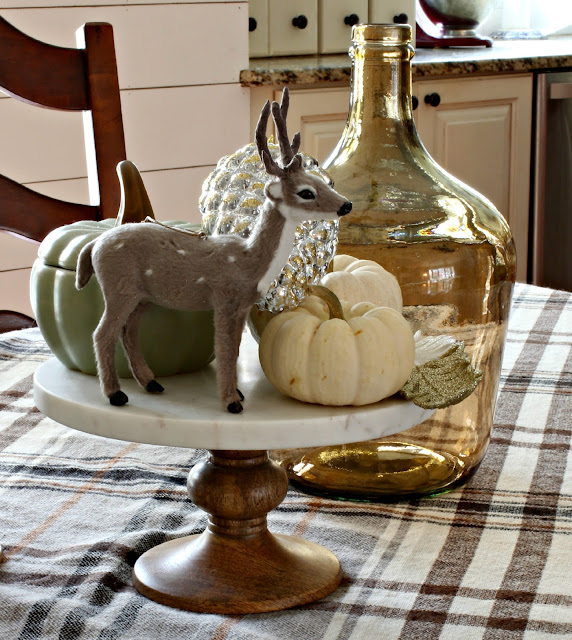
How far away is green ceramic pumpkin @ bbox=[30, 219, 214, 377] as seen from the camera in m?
0.60

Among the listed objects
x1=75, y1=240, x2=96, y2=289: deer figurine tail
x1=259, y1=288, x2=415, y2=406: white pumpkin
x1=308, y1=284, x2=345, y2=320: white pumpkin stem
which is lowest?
x1=259, y1=288, x2=415, y2=406: white pumpkin

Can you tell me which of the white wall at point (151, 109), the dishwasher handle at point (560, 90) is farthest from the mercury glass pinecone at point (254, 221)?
the dishwasher handle at point (560, 90)

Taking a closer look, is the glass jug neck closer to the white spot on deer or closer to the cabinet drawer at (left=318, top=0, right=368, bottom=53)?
the white spot on deer

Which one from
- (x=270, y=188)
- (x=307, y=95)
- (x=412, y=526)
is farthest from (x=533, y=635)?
(x=307, y=95)

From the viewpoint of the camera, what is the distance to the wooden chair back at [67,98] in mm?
1133

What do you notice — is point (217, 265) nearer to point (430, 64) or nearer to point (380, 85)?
point (380, 85)

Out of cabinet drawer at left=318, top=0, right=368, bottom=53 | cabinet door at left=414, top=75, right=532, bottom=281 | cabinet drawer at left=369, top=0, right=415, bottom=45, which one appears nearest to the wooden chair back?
cabinet door at left=414, top=75, right=532, bottom=281

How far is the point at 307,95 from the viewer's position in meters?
2.34

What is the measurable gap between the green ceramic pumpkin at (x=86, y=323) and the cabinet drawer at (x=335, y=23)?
86.0 inches

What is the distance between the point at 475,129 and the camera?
8.87ft

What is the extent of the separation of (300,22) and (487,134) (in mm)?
611

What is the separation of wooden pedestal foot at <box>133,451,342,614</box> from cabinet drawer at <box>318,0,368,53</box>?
2.24 meters

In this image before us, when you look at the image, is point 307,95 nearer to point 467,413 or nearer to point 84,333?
point 467,413

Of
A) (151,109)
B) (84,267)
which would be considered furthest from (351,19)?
(84,267)
